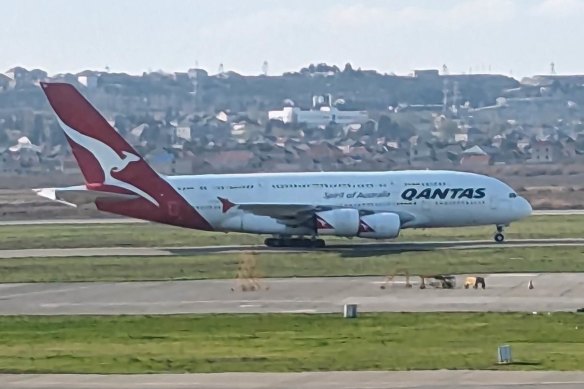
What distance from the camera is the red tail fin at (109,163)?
212 feet

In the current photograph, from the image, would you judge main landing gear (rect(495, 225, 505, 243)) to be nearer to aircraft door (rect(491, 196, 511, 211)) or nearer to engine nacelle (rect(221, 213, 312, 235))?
aircraft door (rect(491, 196, 511, 211))

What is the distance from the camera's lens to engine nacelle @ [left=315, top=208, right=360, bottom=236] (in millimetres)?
65375

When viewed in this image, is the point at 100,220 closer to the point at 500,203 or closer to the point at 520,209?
the point at 500,203

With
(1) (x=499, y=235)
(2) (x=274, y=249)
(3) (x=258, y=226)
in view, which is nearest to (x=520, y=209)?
(1) (x=499, y=235)

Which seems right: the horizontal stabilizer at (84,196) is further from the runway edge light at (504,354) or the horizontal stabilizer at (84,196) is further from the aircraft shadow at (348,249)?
the runway edge light at (504,354)

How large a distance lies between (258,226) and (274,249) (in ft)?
4.18

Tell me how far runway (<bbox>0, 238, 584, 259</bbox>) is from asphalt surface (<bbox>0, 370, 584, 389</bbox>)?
34.1m

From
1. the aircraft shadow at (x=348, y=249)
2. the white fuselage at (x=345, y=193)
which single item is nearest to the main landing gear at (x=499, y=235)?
the aircraft shadow at (x=348, y=249)

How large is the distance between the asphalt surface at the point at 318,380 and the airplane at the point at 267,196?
35433 mm

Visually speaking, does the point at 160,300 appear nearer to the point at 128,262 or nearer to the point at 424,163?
the point at 128,262

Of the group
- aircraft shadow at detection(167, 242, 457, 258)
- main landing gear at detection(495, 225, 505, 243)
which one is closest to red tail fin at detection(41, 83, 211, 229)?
aircraft shadow at detection(167, 242, 457, 258)

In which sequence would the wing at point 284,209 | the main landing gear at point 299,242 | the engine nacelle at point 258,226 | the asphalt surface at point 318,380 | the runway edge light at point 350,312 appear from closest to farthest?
the asphalt surface at point 318,380 → the runway edge light at point 350,312 → the wing at point 284,209 → the engine nacelle at point 258,226 → the main landing gear at point 299,242

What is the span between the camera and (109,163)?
213 feet

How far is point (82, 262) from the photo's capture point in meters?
60.3
